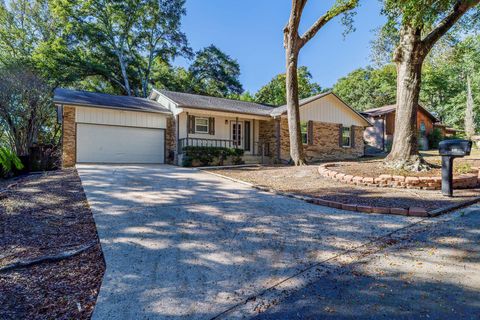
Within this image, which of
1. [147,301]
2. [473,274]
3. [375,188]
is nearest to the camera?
[147,301]

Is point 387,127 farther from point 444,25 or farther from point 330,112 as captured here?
point 444,25

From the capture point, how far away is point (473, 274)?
2611 mm

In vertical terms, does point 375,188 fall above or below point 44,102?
below

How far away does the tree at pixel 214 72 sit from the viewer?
90.5 feet

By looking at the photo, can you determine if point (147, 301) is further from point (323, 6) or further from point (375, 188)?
point (323, 6)

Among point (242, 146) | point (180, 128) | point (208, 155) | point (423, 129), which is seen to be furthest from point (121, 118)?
point (423, 129)

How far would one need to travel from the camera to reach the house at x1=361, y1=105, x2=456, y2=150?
21625 mm

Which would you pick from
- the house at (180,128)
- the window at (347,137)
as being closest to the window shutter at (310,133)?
the house at (180,128)

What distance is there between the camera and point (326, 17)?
11945 mm

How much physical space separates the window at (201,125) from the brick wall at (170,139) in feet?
3.98

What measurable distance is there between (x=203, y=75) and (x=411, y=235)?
26520 mm

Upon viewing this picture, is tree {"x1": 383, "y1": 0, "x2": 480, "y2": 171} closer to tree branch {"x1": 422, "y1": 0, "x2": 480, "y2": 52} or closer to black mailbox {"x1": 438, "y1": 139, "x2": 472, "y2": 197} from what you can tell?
tree branch {"x1": 422, "y1": 0, "x2": 480, "y2": 52}

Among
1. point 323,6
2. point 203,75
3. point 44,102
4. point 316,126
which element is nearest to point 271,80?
point 203,75

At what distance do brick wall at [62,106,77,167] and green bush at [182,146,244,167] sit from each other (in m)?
4.72
